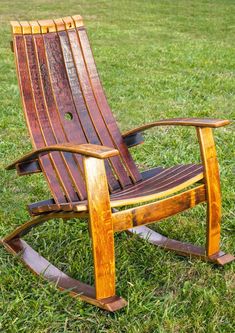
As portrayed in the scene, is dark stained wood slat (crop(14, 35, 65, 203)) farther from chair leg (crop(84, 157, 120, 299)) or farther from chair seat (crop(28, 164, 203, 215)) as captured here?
chair leg (crop(84, 157, 120, 299))

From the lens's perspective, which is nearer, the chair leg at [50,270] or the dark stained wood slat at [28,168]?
the chair leg at [50,270]

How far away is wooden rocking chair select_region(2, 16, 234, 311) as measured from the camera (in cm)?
266

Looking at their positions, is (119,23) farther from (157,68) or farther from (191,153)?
(191,153)

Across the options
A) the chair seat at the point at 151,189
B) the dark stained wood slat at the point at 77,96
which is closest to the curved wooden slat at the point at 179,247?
the chair seat at the point at 151,189

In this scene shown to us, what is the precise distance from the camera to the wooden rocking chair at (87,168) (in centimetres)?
266

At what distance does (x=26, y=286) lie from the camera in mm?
2924

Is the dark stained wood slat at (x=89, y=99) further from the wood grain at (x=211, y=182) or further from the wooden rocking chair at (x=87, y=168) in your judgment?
the wood grain at (x=211, y=182)

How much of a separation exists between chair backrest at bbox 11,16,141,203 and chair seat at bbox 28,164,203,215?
0.71ft

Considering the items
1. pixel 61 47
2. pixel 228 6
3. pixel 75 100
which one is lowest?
pixel 228 6

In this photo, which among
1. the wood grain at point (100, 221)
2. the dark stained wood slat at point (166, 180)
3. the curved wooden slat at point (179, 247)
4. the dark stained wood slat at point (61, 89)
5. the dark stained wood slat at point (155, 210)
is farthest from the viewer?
the dark stained wood slat at point (61, 89)

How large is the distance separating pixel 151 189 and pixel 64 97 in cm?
93

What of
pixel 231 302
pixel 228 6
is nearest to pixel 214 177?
pixel 231 302

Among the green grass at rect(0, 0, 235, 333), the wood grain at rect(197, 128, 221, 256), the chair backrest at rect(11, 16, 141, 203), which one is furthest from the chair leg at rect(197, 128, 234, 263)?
the chair backrest at rect(11, 16, 141, 203)

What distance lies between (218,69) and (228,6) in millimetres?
8808
